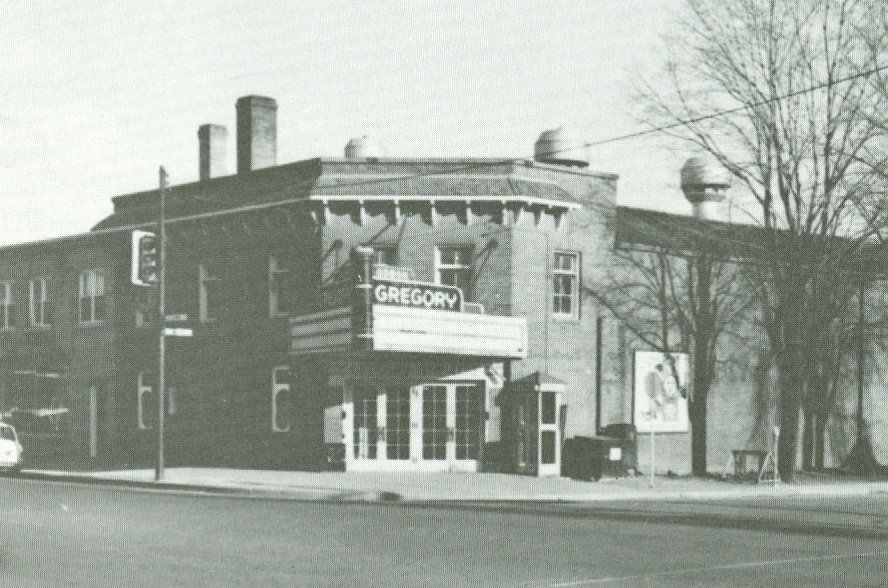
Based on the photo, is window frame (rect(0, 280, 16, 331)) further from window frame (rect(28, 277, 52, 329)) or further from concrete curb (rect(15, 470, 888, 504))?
concrete curb (rect(15, 470, 888, 504))

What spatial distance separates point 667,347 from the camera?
1216 inches

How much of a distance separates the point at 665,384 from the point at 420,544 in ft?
53.5

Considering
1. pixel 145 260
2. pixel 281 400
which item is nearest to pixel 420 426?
pixel 281 400

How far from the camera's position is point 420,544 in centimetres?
1413

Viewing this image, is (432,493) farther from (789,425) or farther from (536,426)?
(789,425)

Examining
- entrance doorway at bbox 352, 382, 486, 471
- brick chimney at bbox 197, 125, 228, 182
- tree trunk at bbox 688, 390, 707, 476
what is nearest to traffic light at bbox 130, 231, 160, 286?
entrance doorway at bbox 352, 382, 486, 471

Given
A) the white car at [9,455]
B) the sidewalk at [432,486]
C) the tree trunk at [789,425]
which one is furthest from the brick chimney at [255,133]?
the tree trunk at [789,425]

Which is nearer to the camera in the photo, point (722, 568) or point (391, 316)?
point (722, 568)

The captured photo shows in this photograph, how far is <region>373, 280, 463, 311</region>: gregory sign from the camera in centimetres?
2584

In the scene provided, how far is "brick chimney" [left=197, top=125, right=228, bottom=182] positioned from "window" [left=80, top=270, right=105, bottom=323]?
497 centimetres

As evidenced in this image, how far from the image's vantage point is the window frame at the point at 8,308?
131ft

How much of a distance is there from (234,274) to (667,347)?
12.1 m

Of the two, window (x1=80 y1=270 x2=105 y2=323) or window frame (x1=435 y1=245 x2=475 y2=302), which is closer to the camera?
window frame (x1=435 y1=245 x2=475 y2=302)

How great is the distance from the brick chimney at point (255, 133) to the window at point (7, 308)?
40.2 feet
